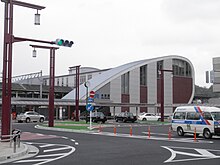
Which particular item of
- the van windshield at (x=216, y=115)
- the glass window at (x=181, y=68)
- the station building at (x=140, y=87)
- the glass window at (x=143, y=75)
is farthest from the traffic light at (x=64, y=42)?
the glass window at (x=181, y=68)

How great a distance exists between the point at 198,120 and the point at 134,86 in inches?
2440

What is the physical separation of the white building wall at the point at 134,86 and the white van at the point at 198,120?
5863 cm

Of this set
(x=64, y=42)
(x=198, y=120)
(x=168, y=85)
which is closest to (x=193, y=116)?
(x=198, y=120)

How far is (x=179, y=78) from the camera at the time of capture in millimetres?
92562

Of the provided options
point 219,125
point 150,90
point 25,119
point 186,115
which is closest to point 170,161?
point 219,125

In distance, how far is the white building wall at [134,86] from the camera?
84812 mm

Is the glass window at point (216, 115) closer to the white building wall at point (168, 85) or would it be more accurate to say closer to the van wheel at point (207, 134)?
the van wheel at point (207, 134)

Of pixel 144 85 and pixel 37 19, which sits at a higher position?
pixel 37 19

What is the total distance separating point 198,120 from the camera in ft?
77.0

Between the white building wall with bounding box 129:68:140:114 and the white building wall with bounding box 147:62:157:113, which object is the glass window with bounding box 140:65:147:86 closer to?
the white building wall with bounding box 147:62:157:113

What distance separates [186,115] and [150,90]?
6325 centimetres

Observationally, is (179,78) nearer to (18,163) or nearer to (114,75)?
(114,75)

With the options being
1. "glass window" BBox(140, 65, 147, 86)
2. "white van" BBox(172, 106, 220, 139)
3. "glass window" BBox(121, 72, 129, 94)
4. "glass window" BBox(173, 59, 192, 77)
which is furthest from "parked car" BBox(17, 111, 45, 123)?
"glass window" BBox(173, 59, 192, 77)

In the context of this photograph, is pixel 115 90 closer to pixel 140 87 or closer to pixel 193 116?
pixel 140 87
